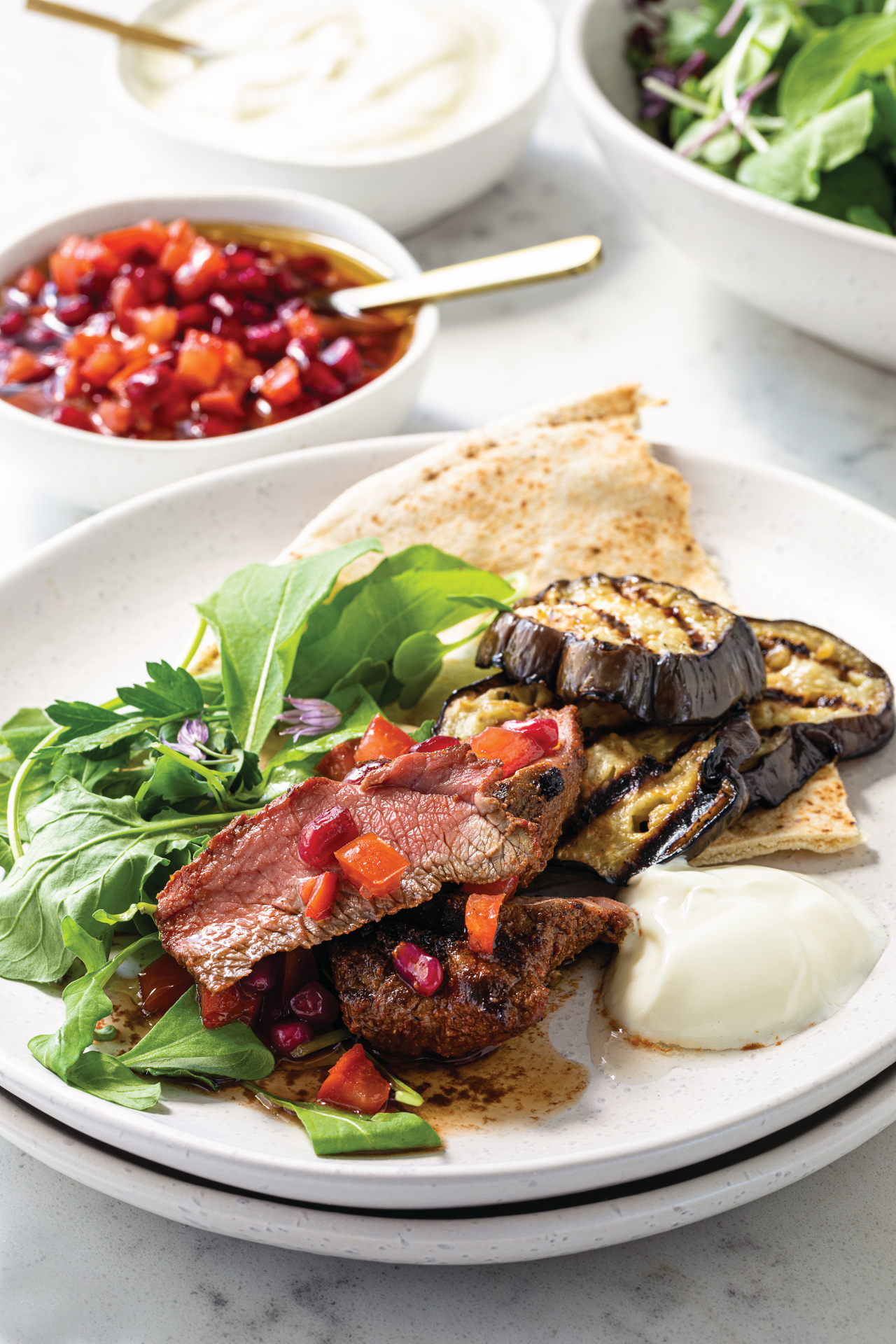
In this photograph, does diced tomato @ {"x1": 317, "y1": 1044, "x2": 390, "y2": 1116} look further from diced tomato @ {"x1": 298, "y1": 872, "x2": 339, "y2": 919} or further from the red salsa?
the red salsa

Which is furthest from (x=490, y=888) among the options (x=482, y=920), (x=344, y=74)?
(x=344, y=74)

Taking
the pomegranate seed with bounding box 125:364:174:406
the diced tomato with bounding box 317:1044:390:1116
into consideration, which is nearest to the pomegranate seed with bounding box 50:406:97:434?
the pomegranate seed with bounding box 125:364:174:406

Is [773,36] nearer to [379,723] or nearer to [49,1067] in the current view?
[379,723]

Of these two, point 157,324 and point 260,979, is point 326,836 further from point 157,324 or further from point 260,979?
point 157,324

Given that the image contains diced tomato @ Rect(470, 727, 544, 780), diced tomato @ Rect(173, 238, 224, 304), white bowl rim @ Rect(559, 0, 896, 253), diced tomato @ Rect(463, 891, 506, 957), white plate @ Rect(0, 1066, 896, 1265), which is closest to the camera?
white plate @ Rect(0, 1066, 896, 1265)

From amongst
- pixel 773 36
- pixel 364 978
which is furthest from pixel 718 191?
pixel 364 978

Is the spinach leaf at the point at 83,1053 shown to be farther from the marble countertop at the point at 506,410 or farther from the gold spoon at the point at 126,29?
the gold spoon at the point at 126,29
